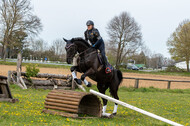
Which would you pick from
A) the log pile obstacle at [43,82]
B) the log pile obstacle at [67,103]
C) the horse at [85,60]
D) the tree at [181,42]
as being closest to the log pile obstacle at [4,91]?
the log pile obstacle at [67,103]

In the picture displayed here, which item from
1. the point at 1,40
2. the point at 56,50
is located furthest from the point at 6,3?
the point at 56,50

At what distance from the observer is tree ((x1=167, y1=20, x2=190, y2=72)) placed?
4675 cm

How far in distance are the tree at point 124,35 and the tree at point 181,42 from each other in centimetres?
1290

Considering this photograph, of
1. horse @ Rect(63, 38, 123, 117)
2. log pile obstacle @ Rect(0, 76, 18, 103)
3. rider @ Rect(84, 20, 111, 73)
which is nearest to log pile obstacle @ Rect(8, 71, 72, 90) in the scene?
log pile obstacle @ Rect(0, 76, 18, 103)

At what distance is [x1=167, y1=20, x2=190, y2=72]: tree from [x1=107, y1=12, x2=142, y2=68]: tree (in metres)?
12.9

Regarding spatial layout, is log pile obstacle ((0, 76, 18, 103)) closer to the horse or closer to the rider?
the horse

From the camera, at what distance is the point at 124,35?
41156 millimetres

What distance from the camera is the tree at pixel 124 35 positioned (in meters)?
40.9

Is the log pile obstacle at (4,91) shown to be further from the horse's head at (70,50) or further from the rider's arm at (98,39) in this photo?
the rider's arm at (98,39)

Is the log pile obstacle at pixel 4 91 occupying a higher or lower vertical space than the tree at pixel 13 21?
lower

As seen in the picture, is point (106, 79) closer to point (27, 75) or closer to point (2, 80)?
point (2, 80)

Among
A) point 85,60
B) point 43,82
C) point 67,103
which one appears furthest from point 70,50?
point 43,82

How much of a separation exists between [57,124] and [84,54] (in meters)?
2.34

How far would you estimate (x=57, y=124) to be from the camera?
5.05m
